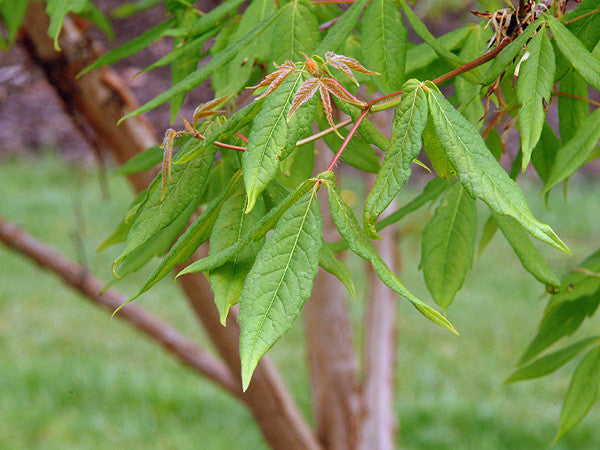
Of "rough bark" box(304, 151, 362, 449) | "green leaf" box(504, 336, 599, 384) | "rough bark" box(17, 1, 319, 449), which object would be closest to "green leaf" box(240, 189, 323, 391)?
"green leaf" box(504, 336, 599, 384)

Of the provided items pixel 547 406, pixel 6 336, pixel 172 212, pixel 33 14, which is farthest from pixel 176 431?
pixel 172 212

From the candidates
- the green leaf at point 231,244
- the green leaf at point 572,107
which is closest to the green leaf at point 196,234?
the green leaf at point 231,244

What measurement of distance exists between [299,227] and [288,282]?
41 millimetres

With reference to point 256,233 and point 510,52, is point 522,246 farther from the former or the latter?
point 256,233

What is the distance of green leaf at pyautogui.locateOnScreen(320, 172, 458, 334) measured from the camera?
1.58 feet

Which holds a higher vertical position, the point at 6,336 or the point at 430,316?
the point at 430,316

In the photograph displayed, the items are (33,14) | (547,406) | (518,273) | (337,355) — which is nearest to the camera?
(33,14)

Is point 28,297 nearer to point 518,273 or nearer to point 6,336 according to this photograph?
point 6,336

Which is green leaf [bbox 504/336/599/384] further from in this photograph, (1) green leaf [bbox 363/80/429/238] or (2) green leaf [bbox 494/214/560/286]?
(1) green leaf [bbox 363/80/429/238]

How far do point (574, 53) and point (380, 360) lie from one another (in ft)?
4.07

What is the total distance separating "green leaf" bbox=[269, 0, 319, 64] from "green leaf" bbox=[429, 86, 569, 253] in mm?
228

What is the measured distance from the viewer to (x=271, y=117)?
508 mm

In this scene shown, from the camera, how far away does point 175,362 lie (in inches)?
127

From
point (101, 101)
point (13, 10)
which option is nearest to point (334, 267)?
point (13, 10)
